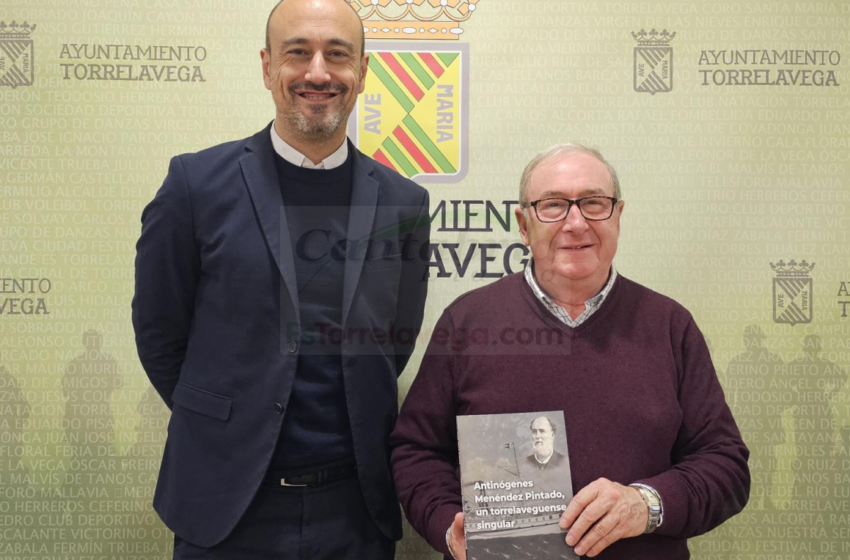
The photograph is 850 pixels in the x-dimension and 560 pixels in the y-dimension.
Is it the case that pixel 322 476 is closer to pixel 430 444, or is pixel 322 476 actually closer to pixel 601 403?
pixel 430 444

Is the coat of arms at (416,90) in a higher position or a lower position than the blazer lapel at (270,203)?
higher

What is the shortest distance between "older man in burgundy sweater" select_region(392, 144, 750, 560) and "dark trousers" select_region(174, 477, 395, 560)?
0.67ft

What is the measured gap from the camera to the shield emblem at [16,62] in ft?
7.54

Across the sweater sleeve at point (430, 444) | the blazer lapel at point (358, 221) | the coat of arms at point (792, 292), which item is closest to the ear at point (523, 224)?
the sweater sleeve at point (430, 444)

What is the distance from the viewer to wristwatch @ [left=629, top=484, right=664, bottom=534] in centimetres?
158

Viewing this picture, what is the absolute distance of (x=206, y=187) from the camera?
176 cm

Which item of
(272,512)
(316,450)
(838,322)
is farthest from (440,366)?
(838,322)

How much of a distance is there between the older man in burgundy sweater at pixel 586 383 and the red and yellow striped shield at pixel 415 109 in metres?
0.57

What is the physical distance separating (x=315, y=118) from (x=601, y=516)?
3.96ft

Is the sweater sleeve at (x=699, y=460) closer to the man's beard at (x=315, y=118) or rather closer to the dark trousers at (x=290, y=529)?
the dark trousers at (x=290, y=529)

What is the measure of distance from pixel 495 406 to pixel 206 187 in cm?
94

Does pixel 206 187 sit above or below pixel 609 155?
below

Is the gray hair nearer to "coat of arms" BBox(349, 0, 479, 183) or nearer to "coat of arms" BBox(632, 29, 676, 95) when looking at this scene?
"coat of arms" BBox(349, 0, 479, 183)

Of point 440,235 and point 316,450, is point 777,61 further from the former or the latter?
point 316,450
